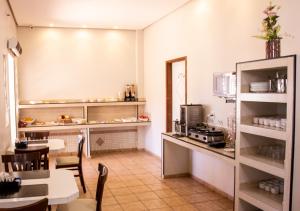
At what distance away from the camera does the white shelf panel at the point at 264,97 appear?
9.13 ft

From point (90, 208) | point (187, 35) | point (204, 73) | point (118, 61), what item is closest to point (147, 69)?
point (118, 61)

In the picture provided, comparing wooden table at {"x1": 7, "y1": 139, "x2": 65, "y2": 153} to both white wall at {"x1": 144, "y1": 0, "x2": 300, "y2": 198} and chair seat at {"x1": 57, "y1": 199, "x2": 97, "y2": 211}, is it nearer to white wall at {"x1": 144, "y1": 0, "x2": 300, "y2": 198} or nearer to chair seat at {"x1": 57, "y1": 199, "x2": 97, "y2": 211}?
chair seat at {"x1": 57, "y1": 199, "x2": 97, "y2": 211}

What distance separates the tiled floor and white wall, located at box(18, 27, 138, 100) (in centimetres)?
201

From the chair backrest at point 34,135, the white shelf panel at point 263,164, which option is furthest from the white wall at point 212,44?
the chair backrest at point 34,135

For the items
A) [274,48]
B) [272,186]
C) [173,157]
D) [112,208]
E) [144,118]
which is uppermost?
[274,48]

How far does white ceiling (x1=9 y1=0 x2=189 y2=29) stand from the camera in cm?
541

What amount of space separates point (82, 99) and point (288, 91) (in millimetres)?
5629

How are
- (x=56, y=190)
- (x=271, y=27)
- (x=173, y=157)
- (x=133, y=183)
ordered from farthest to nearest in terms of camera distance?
(x=173, y=157), (x=133, y=183), (x=271, y=27), (x=56, y=190)

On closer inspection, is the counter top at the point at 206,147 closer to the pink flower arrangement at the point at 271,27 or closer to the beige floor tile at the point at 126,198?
the beige floor tile at the point at 126,198

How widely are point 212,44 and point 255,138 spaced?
6.05 feet

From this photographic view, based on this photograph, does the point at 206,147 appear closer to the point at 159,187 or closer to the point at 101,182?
the point at 159,187

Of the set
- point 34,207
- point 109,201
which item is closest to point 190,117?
point 109,201

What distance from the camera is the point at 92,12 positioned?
607cm

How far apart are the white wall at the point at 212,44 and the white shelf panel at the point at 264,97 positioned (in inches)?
24.1
